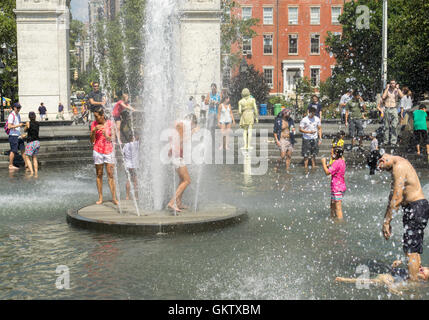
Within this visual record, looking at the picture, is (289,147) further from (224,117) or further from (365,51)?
(365,51)

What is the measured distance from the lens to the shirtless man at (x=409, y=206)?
675 centimetres

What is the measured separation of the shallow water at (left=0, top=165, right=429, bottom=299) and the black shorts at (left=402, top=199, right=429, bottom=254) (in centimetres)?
60

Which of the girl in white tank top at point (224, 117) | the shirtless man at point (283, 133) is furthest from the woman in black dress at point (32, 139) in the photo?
the shirtless man at point (283, 133)

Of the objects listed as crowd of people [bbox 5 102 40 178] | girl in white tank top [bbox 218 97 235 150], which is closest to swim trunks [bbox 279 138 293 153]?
girl in white tank top [bbox 218 97 235 150]

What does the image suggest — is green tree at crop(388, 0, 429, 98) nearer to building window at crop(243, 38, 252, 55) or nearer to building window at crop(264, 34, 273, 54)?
building window at crop(243, 38, 252, 55)

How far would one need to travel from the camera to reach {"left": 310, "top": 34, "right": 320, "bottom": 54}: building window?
73188 millimetres

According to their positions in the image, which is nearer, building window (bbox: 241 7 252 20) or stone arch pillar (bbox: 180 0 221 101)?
stone arch pillar (bbox: 180 0 221 101)

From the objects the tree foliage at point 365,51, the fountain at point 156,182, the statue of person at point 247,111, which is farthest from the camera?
the tree foliage at point 365,51

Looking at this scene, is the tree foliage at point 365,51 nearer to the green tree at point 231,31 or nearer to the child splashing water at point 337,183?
the green tree at point 231,31

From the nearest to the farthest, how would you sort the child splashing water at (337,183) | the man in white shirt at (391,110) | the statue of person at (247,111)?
1. the child splashing water at (337,183)
2. the statue of person at (247,111)
3. the man in white shirt at (391,110)

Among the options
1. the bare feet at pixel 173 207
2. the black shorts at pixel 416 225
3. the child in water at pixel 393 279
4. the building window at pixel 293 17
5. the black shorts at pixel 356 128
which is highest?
the building window at pixel 293 17

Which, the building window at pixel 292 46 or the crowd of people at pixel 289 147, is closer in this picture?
the crowd of people at pixel 289 147

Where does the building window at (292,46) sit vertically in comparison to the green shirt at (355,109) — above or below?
above
